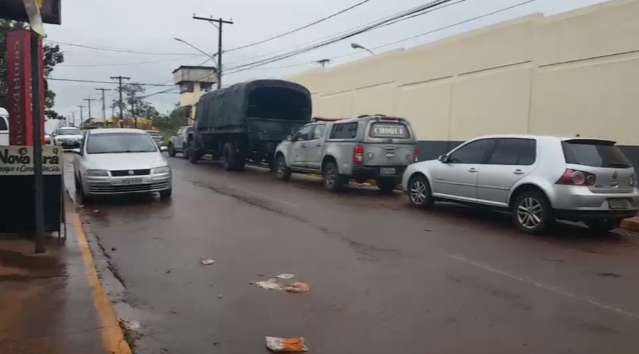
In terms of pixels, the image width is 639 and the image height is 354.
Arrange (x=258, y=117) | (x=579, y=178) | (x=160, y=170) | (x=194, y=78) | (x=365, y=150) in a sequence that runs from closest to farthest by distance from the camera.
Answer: (x=579, y=178)
(x=160, y=170)
(x=365, y=150)
(x=258, y=117)
(x=194, y=78)

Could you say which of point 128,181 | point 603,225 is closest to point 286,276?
point 603,225

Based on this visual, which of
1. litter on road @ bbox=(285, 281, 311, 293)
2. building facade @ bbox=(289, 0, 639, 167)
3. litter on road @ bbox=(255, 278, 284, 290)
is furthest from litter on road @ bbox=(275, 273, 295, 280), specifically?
building facade @ bbox=(289, 0, 639, 167)

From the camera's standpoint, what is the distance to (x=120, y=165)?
11.8 m

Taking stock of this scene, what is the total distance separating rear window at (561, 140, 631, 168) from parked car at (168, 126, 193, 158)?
775 inches

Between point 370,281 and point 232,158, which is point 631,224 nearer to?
point 370,281

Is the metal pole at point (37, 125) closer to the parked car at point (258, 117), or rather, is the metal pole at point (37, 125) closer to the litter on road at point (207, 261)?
the litter on road at point (207, 261)

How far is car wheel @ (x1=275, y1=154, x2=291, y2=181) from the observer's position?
57.7 ft

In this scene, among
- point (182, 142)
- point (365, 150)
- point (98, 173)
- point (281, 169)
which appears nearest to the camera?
point (98, 173)

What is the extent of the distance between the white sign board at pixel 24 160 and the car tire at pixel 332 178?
7866mm

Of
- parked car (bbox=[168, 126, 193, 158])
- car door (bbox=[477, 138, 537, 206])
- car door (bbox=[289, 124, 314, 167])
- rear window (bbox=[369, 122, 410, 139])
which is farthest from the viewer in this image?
parked car (bbox=[168, 126, 193, 158])

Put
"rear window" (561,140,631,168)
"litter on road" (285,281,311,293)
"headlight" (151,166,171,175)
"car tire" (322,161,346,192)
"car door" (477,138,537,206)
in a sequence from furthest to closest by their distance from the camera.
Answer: "car tire" (322,161,346,192), "headlight" (151,166,171,175), "car door" (477,138,537,206), "rear window" (561,140,631,168), "litter on road" (285,281,311,293)

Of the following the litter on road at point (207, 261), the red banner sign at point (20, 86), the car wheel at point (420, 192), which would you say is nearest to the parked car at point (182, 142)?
the car wheel at point (420, 192)

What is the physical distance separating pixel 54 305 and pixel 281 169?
12.9 meters

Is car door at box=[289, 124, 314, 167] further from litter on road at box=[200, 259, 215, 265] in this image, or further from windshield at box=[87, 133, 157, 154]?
litter on road at box=[200, 259, 215, 265]
